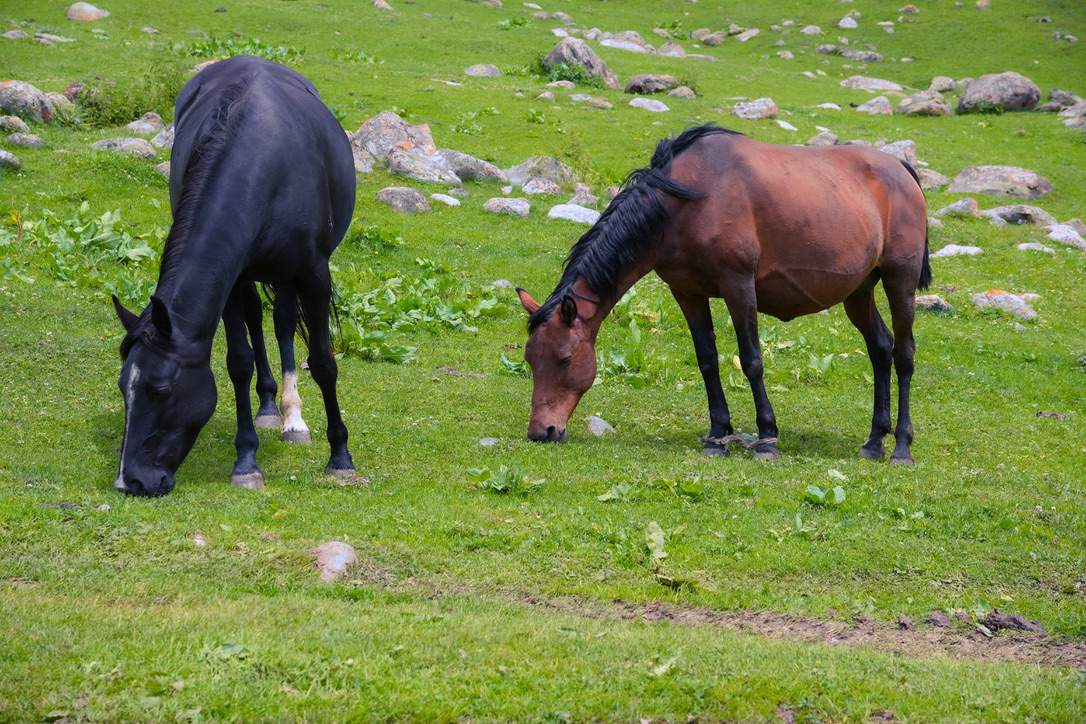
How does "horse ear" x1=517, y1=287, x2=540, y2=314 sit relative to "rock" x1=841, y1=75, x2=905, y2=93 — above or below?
above

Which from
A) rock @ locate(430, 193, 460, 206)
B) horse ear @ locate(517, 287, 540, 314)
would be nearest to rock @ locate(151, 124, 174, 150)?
rock @ locate(430, 193, 460, 206)

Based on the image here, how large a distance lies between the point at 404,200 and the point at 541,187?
3.30 m

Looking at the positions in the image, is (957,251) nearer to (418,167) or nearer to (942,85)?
(418,167)

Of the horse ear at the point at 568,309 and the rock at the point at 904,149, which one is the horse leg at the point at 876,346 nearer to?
the horse ear at the point at 568,309

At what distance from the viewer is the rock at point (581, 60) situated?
1372 inches

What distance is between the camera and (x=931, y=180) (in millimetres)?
26609

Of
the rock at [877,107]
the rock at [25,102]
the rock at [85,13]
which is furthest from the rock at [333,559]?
the rock at [85,13]

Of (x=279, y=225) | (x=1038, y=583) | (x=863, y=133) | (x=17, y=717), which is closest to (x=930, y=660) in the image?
(x=1038, y=583)

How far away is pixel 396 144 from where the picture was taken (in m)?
22.8

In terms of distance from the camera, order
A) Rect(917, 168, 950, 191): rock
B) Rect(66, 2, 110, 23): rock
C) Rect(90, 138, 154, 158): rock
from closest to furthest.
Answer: Rect(90, 138, 154, 158): rock
Rect(917, 168, 950, 191): rock
Rect(66, 2, 110, 23): rock

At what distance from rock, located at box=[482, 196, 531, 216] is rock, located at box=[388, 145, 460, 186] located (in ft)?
4.69

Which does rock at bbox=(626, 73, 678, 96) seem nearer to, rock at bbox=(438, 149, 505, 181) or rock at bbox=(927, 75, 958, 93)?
rock at bbox=(927, 75, 958, 93)

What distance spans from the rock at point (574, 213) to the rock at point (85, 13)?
69.9 feet

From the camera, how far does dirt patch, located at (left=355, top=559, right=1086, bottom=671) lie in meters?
6.57
